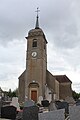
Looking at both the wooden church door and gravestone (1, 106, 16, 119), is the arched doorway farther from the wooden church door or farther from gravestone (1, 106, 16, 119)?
gravestone (1, 106, 16, 119)

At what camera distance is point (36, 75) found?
3497 cm

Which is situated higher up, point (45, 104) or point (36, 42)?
point (36, 42)

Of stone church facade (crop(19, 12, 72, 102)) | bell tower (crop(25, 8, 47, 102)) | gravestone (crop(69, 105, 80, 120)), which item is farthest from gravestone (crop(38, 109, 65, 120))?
bell tower (crop(25, 8, 47, 102))

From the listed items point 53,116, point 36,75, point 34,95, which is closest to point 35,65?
point 36,75

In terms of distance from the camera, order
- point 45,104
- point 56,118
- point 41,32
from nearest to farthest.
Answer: point 56,118, point 45,104, point 41,32

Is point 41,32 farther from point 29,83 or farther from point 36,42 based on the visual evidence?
point 29,83

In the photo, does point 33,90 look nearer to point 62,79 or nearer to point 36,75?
point 36,75

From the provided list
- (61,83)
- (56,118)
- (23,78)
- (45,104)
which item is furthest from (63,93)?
(56,118)

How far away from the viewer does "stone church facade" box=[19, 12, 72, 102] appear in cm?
3451

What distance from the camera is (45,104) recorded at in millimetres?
19328

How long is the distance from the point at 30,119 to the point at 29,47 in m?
26.5

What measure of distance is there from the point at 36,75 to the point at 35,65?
5.26 feet

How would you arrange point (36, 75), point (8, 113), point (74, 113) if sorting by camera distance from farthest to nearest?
1. point (36, 75)
2. point (8, 113)
3. point (74, 113)

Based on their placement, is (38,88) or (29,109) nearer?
(29,109)
